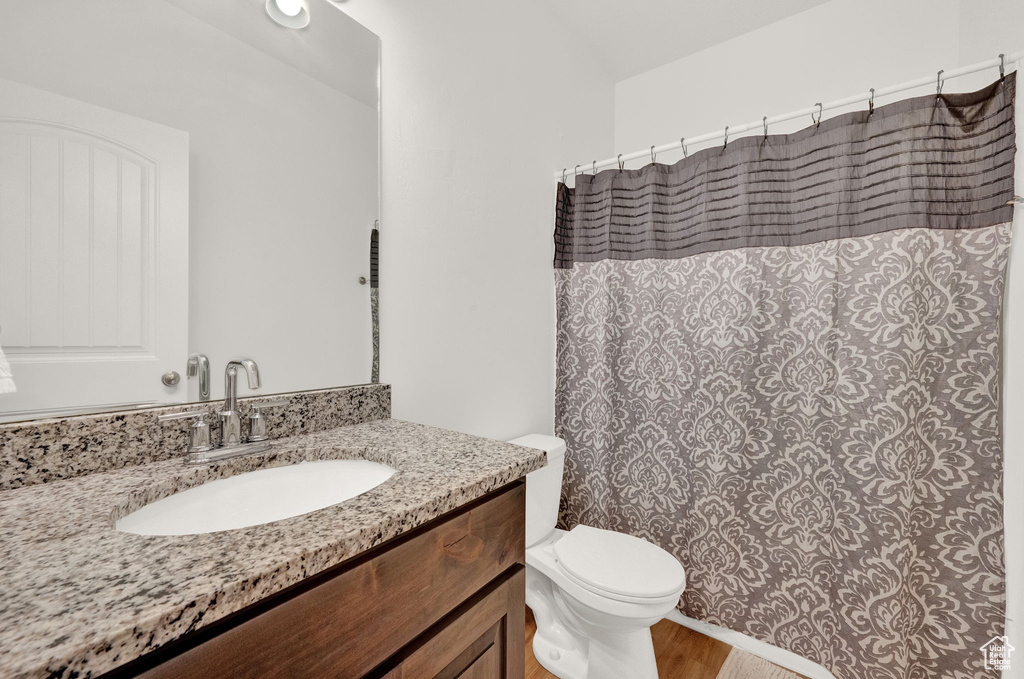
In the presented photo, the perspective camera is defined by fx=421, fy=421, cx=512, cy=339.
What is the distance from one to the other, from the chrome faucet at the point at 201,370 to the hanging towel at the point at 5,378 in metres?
0.23

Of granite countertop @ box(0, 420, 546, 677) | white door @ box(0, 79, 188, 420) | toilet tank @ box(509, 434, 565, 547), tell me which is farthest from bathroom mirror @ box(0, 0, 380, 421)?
toilet tank @ box(509, 434, 565, 547)

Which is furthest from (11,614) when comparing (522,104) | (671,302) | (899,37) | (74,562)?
(899,37)

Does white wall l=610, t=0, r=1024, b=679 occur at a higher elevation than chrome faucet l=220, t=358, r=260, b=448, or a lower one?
higher

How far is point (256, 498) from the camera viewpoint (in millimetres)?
785

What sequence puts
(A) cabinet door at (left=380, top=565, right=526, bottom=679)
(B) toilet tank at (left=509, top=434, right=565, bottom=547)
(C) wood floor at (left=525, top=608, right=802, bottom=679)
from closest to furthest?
(A) cabinet door at (left=380, top=565, right=526, bottom=679) → (C) wood floor at (left=525, top=608, right=802, bottom=679) → (B) toilet tank at (left=509, top=434, right=565, bottom=547)

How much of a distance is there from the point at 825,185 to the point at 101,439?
1959 millimetres

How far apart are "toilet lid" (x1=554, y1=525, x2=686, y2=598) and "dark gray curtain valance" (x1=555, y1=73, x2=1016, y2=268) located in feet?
3.53

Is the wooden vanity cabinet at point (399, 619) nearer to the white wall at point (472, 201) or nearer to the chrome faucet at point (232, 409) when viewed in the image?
the chrome faucet at point (232, 409)

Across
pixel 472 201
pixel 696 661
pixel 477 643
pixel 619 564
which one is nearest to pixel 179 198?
pixel 472 201

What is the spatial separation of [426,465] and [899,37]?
242 centimetres

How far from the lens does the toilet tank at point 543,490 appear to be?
153 centimetres

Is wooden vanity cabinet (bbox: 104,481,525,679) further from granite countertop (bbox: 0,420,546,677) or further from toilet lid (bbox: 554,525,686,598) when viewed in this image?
toilet lid (bbox: 554,525,686,598)

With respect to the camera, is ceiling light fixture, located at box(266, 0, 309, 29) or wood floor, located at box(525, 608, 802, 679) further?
wood floor, located at box(525, 608, 802, 679)

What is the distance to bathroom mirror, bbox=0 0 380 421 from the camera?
70cm
